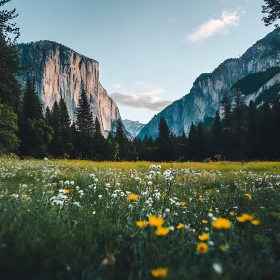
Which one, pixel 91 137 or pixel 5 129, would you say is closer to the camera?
pixel 5 129

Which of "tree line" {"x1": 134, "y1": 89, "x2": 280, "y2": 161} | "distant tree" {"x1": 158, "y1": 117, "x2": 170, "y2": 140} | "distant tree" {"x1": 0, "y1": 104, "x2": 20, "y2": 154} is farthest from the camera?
"distant tree" {"x1": 158, "y1": 117, "x2": 170, "y2": 140}

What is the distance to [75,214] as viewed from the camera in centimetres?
Result: 239

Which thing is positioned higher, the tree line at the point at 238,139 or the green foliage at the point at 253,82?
the green foliage at the point at 253,82

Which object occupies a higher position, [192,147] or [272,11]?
[272,11]

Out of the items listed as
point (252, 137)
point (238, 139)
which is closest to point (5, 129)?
point (238, 139)

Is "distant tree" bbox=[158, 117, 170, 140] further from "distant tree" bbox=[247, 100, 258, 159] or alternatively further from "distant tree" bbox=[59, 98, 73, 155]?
"distant tree" bbox=[59, 98, 73, 155]

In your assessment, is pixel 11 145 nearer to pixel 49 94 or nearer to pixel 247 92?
pixel 49 94

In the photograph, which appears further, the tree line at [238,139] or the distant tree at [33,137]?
the tree line at [238,139]

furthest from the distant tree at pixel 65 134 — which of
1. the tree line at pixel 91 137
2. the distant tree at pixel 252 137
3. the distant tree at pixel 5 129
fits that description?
the distant tree at pixel 252 137

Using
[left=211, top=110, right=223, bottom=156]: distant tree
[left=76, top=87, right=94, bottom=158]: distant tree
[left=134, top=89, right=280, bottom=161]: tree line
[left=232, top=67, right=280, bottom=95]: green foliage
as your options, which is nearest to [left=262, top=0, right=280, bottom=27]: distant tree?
[left=134, top=89, right=280, bottom=161]: tree line

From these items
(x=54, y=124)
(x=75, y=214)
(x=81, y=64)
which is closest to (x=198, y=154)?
(x=54, y=124)

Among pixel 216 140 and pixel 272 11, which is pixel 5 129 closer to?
pixel 272 11

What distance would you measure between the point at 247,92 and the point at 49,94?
141160mm

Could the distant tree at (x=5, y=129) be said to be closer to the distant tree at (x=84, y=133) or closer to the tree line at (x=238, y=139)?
the distant tree at (x=84, y=133)
